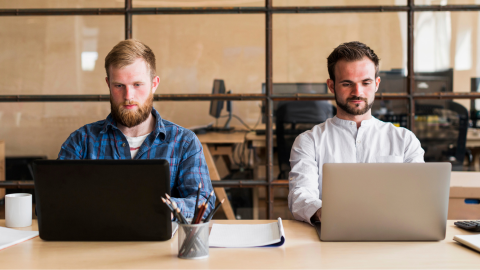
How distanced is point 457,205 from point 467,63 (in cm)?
87

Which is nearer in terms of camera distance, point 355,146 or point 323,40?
point 355,146

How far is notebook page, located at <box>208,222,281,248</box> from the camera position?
114 cm

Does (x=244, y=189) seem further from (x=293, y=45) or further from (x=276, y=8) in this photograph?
(x=276, y=8)

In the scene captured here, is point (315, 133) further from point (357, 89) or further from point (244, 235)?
point (244, 235)

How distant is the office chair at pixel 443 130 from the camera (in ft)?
7.93

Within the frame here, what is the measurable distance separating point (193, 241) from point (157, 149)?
741mm

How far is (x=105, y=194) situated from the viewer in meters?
1.09

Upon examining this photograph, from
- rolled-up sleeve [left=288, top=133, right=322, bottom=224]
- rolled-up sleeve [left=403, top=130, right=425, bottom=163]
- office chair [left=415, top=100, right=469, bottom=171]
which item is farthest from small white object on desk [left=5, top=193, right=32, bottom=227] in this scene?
office chair [left=415, top=100, right=469, bottom=171]

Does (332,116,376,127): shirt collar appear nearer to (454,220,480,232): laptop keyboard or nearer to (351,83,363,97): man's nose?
(351,83,363,97): man's nose

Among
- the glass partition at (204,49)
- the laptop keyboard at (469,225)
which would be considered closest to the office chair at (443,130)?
the glass partition at (204,49)

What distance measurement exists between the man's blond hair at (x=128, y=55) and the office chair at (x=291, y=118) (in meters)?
0.91

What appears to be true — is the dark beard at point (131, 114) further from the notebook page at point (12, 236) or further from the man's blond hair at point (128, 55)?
the notebook page at point (12, 236)

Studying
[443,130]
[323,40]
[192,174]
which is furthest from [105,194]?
[443,130]

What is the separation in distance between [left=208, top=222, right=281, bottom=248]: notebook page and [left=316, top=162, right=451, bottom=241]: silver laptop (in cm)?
17
